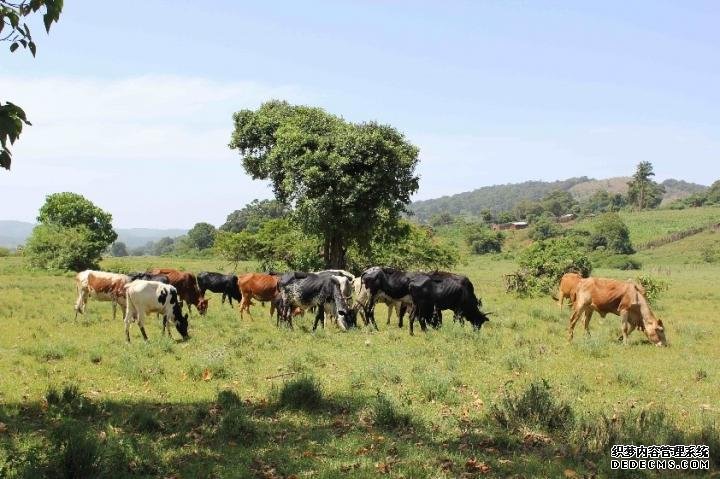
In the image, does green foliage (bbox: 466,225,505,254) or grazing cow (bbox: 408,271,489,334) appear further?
green foliage (bbox: 466,225,505,254)

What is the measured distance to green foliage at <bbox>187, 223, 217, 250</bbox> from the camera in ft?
464

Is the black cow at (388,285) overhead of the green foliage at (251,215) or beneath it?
beneath

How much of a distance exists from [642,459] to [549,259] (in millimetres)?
28649

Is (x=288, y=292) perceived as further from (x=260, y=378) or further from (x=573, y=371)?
(x=573, y=371)

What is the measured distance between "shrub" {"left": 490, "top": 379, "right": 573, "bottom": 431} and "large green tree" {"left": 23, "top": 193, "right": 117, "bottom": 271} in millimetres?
44406

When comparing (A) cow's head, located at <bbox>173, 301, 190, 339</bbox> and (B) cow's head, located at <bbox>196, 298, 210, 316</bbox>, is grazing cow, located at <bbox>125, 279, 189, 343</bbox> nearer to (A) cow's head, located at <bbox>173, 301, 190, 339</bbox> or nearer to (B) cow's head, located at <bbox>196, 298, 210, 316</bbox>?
(A) cow's head, located at <bbox>173, 301, 190, 339</bbox>

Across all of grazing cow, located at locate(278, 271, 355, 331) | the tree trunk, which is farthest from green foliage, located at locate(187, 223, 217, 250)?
grazing cow, located at locate(278, 271, 355, 331)

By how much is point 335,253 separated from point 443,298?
1395 centimetres

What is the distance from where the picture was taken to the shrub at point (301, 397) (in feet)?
33.2

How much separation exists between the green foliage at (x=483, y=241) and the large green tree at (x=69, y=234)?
63852 mm

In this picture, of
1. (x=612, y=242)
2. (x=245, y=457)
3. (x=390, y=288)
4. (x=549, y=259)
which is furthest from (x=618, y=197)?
(x=245, y=457)

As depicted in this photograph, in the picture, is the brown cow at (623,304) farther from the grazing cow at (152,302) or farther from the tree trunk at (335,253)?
the tree trunk at (335,253)

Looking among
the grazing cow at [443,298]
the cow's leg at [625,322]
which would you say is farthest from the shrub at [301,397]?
the cow's leg at [625,322]

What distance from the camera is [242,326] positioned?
784 inches
